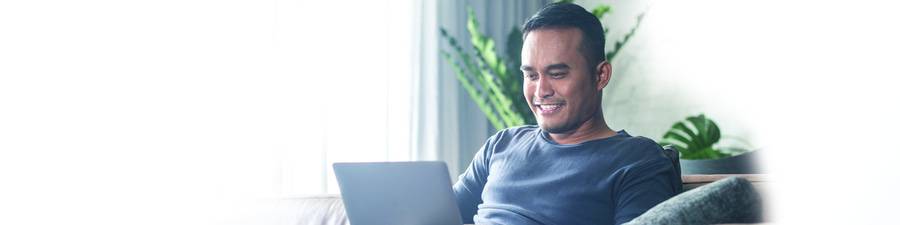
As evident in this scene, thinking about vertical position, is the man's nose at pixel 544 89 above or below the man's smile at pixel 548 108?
above

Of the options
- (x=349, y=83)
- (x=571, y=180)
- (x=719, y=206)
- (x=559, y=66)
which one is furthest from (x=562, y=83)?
(x=349, y=83)

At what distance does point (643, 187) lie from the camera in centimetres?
129

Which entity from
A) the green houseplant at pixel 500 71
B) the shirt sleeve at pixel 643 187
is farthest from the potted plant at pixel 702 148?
the shirt sleeve at pixel 643 187

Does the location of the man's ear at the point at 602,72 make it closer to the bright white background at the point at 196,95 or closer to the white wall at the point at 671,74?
the bright white background at the point at 196,95

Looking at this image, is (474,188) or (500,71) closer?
(474,188)

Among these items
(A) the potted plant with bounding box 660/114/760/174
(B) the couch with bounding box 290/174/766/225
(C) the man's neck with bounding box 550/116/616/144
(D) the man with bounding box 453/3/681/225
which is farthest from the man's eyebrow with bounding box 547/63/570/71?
(A) the potted plant with bounding box 660/114/760/174

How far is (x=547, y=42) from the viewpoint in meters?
1.55

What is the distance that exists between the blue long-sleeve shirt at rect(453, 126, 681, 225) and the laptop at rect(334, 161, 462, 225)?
0.26 metres

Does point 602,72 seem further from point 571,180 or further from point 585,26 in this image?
Result: point 571,180

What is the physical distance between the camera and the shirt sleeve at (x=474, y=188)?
66.4 inches

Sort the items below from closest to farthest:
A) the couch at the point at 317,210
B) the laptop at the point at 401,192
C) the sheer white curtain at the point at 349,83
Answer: the laptop at the point at 401,192, the couch at the point at 317,210, the sheer white curtain at the point at 349,83

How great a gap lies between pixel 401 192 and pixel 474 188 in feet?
1.65

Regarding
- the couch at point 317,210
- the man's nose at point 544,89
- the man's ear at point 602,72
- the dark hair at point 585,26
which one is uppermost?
the dark hair at point 585,26

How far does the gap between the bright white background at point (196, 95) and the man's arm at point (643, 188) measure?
1.74ft
